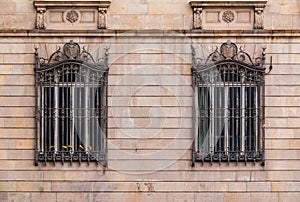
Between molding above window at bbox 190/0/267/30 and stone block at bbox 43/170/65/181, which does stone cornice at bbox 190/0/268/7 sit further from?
stone block at bbox 43/170/65/181

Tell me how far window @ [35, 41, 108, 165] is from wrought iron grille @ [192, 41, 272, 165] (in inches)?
90.7

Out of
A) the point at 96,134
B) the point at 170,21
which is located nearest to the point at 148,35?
the point at 170,21

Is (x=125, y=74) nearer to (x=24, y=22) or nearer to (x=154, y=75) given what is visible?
(x=154, y=75)

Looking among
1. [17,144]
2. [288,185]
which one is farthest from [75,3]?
[288,185]

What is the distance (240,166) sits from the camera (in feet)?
72.1

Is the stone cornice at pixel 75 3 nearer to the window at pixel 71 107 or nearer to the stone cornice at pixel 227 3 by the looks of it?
the window at pixel 71 107

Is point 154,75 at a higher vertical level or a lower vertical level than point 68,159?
higher

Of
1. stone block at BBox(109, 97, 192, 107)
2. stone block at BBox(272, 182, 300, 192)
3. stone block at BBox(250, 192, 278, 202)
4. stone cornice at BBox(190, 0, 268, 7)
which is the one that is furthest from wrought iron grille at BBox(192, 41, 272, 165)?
stone cornice at BBox(190, 0, 268, 7)

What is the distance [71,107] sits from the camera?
22031 mm

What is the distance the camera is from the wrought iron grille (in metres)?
21.9

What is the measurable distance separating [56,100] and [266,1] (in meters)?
5.56

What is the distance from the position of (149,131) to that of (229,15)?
11.1ft

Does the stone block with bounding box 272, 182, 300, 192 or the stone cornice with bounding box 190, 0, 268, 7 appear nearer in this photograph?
the stone cornice with bounding box 190, 0, 268, 7

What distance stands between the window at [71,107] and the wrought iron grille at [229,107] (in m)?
2.30
